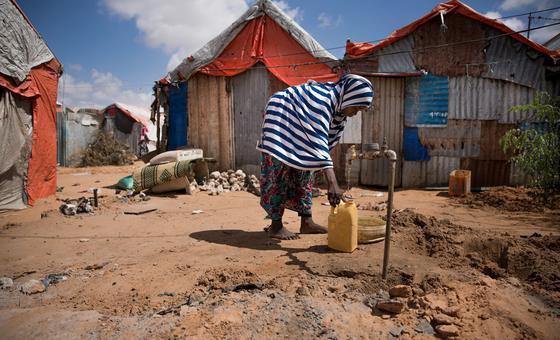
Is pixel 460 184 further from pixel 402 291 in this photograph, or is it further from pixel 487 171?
pixel 402 291

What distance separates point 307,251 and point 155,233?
2215 mm

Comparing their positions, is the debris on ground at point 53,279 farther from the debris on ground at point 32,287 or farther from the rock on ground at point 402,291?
the rock on ground at point 402,291

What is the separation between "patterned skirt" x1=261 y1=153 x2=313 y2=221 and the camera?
3.73 meters

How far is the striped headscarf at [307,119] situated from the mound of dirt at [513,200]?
4.00 meters

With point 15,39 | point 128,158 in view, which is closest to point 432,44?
point 15,39

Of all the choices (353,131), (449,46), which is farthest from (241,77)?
(449,46)

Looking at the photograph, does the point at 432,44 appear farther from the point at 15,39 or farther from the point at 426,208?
the point at 15,39

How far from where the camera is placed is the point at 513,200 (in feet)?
20.4

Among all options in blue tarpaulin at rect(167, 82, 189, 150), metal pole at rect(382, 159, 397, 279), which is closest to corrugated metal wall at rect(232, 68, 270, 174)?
blue tarpaulin at rect(167, 82, 189, 150)

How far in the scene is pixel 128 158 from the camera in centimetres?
1532

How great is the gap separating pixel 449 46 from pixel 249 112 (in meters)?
5.09

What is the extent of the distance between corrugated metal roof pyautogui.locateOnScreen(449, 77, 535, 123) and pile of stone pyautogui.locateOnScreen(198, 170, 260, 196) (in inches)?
196

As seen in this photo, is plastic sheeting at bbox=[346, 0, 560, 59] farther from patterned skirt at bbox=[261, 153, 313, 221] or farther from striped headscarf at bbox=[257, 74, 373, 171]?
patterned skirt at bbox=[261, 153, 313, 221]

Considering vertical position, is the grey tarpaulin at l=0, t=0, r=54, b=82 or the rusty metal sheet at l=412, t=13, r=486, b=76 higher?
the rusty metal sheet at l=412, t=13, r=486, b=76
